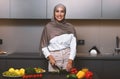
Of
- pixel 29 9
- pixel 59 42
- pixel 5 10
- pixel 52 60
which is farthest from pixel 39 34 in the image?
pixel 52 60

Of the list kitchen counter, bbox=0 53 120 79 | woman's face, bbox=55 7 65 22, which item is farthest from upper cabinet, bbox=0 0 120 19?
woman's face, bbox=55 7 65 22

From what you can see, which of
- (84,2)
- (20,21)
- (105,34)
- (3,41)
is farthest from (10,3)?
(105,34)

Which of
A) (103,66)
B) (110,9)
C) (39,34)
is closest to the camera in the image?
(103,66)

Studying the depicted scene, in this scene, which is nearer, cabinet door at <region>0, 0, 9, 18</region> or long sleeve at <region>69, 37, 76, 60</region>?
long sleeve at <region>69, 37, 76, 60</region>

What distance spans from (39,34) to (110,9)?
121cm

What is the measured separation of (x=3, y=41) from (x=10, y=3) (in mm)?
695

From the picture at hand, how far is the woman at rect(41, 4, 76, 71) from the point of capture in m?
3.06

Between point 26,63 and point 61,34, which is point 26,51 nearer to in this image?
point 26,63

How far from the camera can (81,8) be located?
12.9ft

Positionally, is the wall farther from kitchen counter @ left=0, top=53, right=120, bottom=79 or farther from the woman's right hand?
the woman's right hand

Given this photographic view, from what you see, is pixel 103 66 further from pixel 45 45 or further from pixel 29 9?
pixel 29 9

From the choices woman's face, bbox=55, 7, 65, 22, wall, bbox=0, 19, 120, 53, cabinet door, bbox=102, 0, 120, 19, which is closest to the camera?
woman's face, bbox=55, 7, 65, 22

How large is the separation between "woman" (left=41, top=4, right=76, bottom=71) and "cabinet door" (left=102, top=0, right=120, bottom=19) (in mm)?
936

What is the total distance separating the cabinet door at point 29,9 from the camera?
12.9 ft
